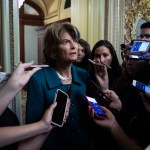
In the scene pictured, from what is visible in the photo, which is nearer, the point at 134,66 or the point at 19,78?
the point at 19,78

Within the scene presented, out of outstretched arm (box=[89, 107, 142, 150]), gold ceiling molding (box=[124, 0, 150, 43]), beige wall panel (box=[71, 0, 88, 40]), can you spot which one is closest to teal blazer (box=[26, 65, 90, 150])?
outstretched arm (box=[89, 107, 142, 150])

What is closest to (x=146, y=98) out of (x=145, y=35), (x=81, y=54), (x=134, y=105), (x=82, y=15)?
(x=134, y=105)

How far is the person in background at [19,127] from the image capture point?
2.68ft

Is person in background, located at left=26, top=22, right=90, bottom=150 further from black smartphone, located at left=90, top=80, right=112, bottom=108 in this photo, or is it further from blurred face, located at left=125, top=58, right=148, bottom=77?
blurred face, located at left=125, top=58, right=148, bottom=77

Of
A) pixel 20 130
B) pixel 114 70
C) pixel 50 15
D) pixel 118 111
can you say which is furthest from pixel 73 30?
pixel 50 15

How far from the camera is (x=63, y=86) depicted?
1148 millimetres

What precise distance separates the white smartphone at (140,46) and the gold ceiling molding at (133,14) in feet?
6.03

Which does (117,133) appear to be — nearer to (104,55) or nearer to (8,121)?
(8,121)

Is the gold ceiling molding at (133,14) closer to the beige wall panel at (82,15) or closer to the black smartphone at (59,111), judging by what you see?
the beige wall panel at (82,15)

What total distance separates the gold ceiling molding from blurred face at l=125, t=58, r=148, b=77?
131 cm

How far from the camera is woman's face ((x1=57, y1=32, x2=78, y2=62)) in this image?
45.7 inches

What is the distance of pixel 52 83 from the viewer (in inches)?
43.8

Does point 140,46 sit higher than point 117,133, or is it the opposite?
point 140,46

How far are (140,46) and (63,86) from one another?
446mm
